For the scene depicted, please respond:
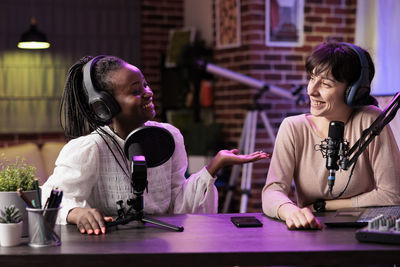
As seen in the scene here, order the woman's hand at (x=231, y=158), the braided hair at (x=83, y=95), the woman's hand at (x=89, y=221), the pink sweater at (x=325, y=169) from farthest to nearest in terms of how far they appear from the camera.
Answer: the pink sweater at (x=325, y=169) → the braided hair at (x=83, y=95) → the woman's hand at (x=231, y=158) → the woman's hand at (x=89, y=221)

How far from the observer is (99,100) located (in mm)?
1786

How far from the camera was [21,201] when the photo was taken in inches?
61.2

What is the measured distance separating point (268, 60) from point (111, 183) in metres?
3.01

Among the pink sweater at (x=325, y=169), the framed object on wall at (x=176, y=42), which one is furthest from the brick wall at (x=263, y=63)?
the pink sweater at (x=325, y=169)

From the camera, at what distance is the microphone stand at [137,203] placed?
5.36 feet

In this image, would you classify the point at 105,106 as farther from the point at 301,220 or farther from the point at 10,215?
the point at 301,220

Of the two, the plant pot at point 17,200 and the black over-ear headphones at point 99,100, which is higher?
the black over-ear headphones at point 99,100

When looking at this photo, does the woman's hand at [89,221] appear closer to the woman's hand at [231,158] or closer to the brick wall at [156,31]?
the woman's hand at [231,158]

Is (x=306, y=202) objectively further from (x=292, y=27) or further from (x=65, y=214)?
(x=292, y=27)

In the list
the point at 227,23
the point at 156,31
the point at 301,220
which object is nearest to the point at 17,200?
the point at 301,220

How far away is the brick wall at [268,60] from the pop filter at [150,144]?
10.0ft

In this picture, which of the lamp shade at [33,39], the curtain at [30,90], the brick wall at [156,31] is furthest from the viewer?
the brick wall at [156,31]

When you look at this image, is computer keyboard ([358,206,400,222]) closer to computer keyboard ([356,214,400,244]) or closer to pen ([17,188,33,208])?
computer keyboard ([356,214,400,244])

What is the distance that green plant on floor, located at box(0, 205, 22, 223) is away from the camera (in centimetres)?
151
